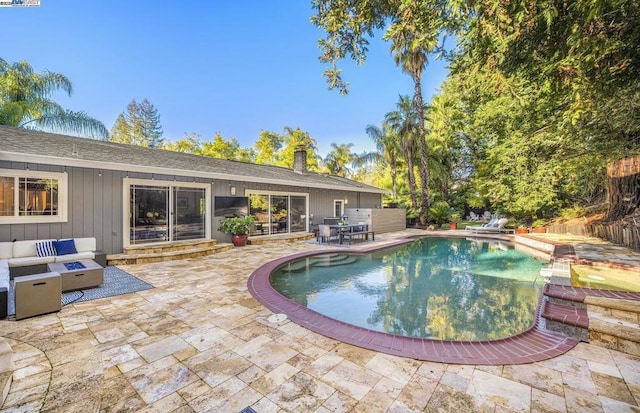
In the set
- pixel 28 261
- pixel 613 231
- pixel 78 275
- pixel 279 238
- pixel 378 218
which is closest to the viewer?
pixel 78 275

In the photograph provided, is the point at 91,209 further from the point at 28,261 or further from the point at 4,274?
the point at 4,274

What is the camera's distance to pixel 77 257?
20.7 ft

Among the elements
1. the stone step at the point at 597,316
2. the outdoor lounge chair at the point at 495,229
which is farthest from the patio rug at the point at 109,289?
the outdoor lounge chair at the point at 495,229

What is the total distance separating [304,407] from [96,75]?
26.7 meters

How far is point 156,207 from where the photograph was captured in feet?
29.3

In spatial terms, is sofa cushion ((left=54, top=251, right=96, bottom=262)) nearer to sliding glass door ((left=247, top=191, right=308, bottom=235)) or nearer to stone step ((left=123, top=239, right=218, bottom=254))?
stone step ((left=123, top=239, right=218, bottom=254))

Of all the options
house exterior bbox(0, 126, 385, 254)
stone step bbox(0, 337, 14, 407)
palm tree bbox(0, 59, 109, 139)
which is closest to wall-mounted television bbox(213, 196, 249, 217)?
house exterior bbox(0, 126, 385, 254)

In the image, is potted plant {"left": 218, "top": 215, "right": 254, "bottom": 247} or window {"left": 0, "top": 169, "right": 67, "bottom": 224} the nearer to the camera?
window {"left": 0, "top": 169, "right": 67, "bottom": 224}

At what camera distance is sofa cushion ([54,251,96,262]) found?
6154 millimetres

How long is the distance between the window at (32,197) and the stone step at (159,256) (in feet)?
5.31

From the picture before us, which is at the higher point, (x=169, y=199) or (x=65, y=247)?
(x=169, y=199)

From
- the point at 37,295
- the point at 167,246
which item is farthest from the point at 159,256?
the point at 37,295

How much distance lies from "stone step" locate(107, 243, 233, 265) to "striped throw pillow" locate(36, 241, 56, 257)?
50.2 inches

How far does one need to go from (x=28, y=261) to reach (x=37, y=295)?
2464 millimetres
